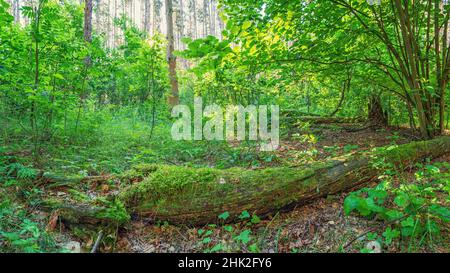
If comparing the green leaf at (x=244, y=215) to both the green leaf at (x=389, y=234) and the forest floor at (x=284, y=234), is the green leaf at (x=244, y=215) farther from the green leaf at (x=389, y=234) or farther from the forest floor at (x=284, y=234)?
the green leaf at (x=389, y=234)

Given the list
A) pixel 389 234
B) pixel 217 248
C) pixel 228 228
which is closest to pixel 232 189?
pixel 228 228

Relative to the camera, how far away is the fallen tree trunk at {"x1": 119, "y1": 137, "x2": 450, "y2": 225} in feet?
8.25

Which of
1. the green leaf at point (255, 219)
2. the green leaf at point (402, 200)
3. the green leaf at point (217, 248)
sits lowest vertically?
the green leaf at point (217, 248)

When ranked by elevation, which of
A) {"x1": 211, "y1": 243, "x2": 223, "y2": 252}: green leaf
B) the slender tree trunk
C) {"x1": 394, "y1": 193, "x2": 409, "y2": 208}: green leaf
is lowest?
{"x1": 211, "y1": 243, "x2": 223, "y2": 252}: green leaf

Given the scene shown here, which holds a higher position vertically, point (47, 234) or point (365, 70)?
point (365, 70)

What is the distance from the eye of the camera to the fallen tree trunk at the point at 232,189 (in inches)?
99.0

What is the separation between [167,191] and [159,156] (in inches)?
83.9

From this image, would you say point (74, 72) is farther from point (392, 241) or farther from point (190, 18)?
point (190, 18)

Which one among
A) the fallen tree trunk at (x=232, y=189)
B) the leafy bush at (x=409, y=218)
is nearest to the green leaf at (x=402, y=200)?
the leafy bush at (x=409, y=218)

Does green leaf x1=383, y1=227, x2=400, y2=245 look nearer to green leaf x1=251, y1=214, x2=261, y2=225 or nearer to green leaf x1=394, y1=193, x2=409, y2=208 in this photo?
green leaf x1=394, y1=193, x2=409, y2=208

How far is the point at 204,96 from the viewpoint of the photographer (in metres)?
9.54

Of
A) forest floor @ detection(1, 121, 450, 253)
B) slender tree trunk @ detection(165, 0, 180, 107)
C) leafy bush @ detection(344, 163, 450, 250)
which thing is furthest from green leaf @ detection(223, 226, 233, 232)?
slender tree trunk @ detection(165, 0, 180, 107)
